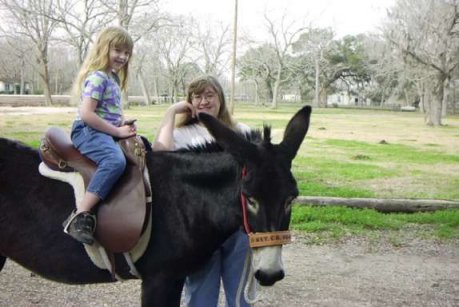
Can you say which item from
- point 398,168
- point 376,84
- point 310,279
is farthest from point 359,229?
point 376,84

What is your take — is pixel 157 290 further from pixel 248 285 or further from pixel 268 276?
pixel 268 276

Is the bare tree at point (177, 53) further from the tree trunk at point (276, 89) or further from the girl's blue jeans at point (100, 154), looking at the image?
the girl's blue jeans at point (100, 154)

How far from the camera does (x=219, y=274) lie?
11.5 ft

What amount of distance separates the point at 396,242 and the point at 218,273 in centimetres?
388

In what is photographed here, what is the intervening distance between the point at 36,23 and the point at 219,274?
173ft

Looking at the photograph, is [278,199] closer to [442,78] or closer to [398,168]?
[398,168]

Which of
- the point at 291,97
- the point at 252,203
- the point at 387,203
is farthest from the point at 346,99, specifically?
the point at 252,203

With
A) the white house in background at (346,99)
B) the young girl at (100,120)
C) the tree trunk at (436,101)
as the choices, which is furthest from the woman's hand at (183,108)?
the white house in background at (346,99)

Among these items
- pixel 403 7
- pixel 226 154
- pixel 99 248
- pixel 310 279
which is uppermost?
pixel 403 7

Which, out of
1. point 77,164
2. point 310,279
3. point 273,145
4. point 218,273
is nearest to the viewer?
point 273,145

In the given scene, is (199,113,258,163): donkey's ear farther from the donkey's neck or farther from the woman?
the woman

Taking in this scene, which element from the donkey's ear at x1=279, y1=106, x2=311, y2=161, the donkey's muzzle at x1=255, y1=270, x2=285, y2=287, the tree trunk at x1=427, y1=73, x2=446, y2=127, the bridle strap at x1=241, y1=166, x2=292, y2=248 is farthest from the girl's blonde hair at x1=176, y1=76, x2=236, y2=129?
the tree trunk at x1=427, y1=73, x2=446, y2=127

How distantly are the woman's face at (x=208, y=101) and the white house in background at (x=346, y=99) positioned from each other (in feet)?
272

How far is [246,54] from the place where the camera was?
249 feet
